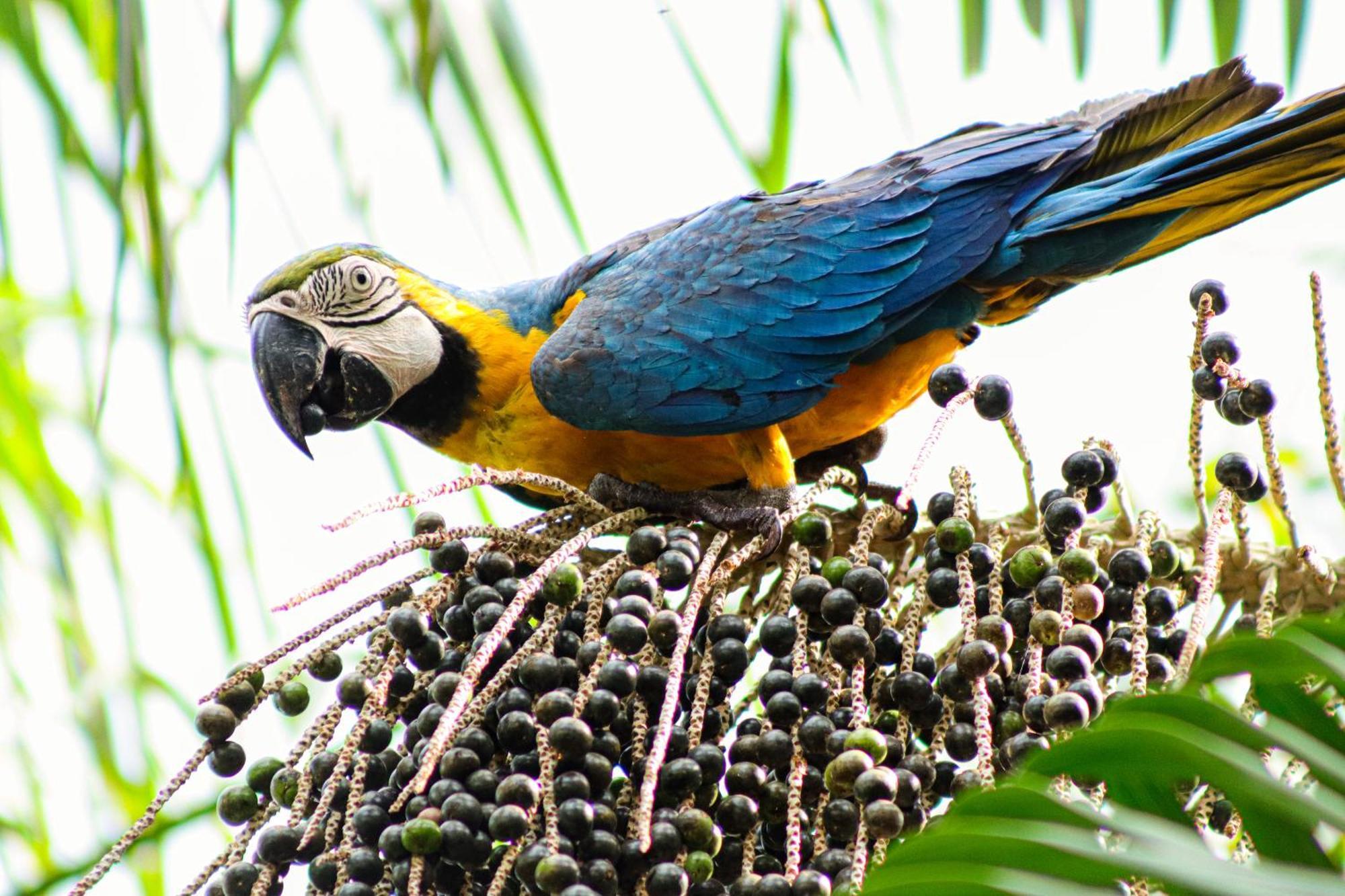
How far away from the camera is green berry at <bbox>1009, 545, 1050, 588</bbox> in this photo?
106 centimetres

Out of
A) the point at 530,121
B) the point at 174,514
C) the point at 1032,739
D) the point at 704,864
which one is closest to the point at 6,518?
the point at 174,514

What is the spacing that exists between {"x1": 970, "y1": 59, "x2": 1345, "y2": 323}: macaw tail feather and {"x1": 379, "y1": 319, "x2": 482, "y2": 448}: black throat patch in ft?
2.63

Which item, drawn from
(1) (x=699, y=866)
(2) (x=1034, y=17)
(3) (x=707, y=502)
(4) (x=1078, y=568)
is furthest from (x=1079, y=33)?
(1) (x=699, y=866)

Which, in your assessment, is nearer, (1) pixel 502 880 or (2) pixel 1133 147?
(1) pixel 502 880

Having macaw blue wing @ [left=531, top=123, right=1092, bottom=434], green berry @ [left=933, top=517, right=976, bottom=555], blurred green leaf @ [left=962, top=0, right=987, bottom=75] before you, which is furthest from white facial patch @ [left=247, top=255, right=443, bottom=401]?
green berry @ [left=933, top=517, right=976, bottom=555]

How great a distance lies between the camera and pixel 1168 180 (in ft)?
5.46

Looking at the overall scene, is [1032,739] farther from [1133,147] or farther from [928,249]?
[1133,147]

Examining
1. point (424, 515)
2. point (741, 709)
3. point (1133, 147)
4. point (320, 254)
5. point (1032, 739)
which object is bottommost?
point (1032, 739)

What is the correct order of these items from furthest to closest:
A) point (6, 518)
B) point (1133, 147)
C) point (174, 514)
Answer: point (1133, 147)
point (6, 518)
point (174, 514)

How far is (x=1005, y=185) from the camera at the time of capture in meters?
1.86

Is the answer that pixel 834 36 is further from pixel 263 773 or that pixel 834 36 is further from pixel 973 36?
pixel 263 773

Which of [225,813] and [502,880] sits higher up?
[225,813]

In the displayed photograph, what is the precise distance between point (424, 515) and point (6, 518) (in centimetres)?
73

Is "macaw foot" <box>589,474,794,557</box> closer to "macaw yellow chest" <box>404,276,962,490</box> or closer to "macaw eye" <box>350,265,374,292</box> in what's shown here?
"macaw yellow chest" <box>404,276,962,490</box>
